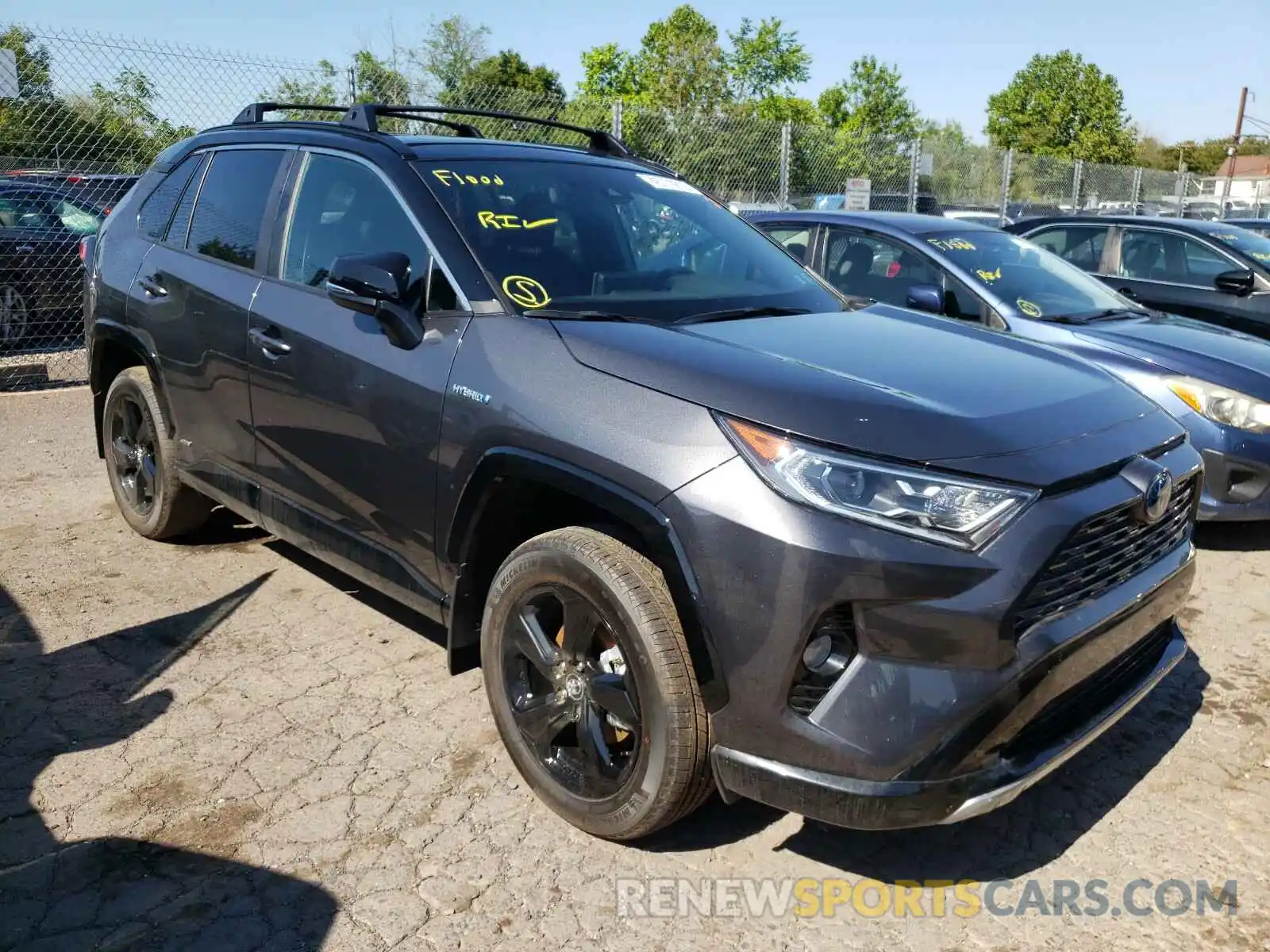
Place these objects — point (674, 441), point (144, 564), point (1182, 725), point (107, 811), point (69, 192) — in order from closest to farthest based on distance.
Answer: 1. point (674, 441)
2. point (107, 811)
3. point (1182, 725)
4. point (144, 564)
5. point (69, 192)

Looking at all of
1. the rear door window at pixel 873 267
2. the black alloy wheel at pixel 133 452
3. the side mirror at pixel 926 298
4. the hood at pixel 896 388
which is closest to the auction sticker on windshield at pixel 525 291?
the hood at pixel 896 388

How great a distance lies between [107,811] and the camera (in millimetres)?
2967

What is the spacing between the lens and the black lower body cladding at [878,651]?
7.36 ft

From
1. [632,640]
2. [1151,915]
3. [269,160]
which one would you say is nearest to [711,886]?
[632,640]

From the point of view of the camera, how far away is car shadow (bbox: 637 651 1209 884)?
9.22 feet

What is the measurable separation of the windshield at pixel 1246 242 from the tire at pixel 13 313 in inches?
404

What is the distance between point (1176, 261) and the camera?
26.5ft

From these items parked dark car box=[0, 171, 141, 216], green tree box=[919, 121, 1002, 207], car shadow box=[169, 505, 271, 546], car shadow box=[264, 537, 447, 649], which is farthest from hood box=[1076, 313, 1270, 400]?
green tree box=[919, 121, 1002, 207]

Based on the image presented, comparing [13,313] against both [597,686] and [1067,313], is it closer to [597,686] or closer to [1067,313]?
[1067,313]

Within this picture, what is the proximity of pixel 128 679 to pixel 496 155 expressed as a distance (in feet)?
7.40

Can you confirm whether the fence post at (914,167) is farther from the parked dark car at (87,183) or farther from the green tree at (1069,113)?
the green tree at (1069,113)

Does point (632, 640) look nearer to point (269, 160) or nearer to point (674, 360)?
point (674, 360)

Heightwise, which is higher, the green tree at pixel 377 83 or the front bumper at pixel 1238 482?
the green tree at pixel 377 83

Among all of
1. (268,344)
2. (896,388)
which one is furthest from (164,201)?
(896,388)
